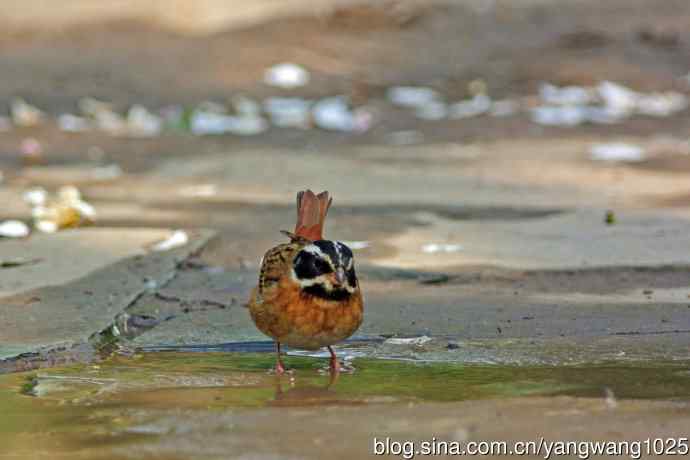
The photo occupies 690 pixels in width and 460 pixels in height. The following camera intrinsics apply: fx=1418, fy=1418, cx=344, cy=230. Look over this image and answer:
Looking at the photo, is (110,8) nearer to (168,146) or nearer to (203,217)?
(168,146)

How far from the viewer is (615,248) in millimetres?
7992

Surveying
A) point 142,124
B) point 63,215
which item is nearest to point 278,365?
point 63,215

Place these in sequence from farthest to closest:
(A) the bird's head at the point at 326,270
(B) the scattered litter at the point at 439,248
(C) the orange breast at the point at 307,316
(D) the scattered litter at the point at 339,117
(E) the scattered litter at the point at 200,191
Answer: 1. (D) the scattered litter at the point at 339,117
2. (E) the scattered litter at the point at 200,191
3. (B) the scattered litter at the point at 439,248
4. (C) the orange breast at the point at 307,316
5. (A) the bird's head at the point at 326,270

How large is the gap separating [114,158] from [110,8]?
17.0 feet

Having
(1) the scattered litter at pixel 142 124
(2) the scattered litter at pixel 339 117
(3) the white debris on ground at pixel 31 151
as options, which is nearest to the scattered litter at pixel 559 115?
(2) the scattered litter at pixel 339 117

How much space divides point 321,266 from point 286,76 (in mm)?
10719

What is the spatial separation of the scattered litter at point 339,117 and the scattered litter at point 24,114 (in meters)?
2.81

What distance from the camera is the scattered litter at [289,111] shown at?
47.7ft

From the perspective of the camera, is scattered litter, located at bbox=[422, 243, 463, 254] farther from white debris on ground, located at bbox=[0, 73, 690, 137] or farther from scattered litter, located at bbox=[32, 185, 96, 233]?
white debris on ground, located at bbox=[0, 73, 690, 137]

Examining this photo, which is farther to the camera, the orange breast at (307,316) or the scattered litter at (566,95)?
the scattered litter at (566,95)

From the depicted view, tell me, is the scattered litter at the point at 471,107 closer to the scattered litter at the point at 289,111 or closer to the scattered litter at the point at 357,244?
the scattered litter at the point at 289,111

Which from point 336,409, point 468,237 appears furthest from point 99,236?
point 336,409

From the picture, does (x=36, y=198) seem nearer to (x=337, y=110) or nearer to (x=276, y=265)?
(x=276, y=265)

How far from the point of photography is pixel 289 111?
14.9 metres
